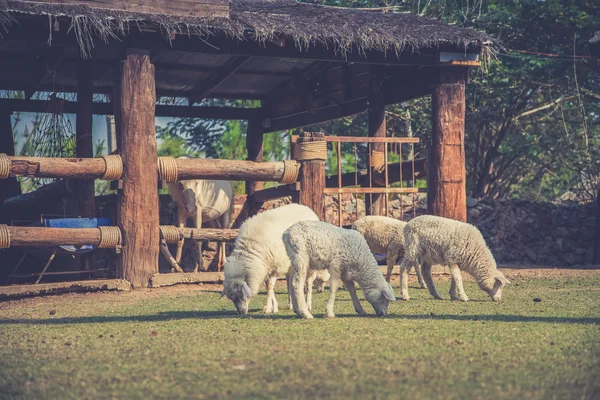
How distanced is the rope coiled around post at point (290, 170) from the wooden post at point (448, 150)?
7.82ft

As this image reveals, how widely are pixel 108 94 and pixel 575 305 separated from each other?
38.6 ft

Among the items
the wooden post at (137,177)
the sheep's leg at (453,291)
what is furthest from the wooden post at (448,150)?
the wooden post at (137,177)

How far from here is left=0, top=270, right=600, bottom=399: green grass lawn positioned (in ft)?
17.3

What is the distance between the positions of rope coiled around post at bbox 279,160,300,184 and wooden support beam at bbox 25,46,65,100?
411 centimetres

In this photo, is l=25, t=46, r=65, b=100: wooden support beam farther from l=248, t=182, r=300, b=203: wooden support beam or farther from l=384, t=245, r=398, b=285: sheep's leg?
l=384, t=245, r=398, b=285: sheep's leg

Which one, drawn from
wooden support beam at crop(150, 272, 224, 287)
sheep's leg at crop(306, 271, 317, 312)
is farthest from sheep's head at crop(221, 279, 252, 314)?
wooden support beam at crop(150, 272, 224, 287)

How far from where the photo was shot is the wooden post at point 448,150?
46.7ft

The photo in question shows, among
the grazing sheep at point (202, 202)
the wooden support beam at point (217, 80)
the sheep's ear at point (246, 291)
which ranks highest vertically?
the wooden support beam at point (217, 80)

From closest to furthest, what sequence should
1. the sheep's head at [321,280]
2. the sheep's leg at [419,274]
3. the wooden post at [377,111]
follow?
the sheep's head at [321,280] → the sheep's leg at [419,274] → the wooden post at [377,111]

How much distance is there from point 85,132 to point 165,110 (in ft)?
8.03

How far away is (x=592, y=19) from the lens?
20047mm

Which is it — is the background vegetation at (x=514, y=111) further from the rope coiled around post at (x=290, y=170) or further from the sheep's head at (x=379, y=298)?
the sheep's head at (x=379, y=298)

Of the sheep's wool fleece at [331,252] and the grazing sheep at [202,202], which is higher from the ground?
the grazing sheep at [202,202]

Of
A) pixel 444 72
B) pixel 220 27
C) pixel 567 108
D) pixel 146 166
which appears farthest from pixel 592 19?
pixel 146 166
